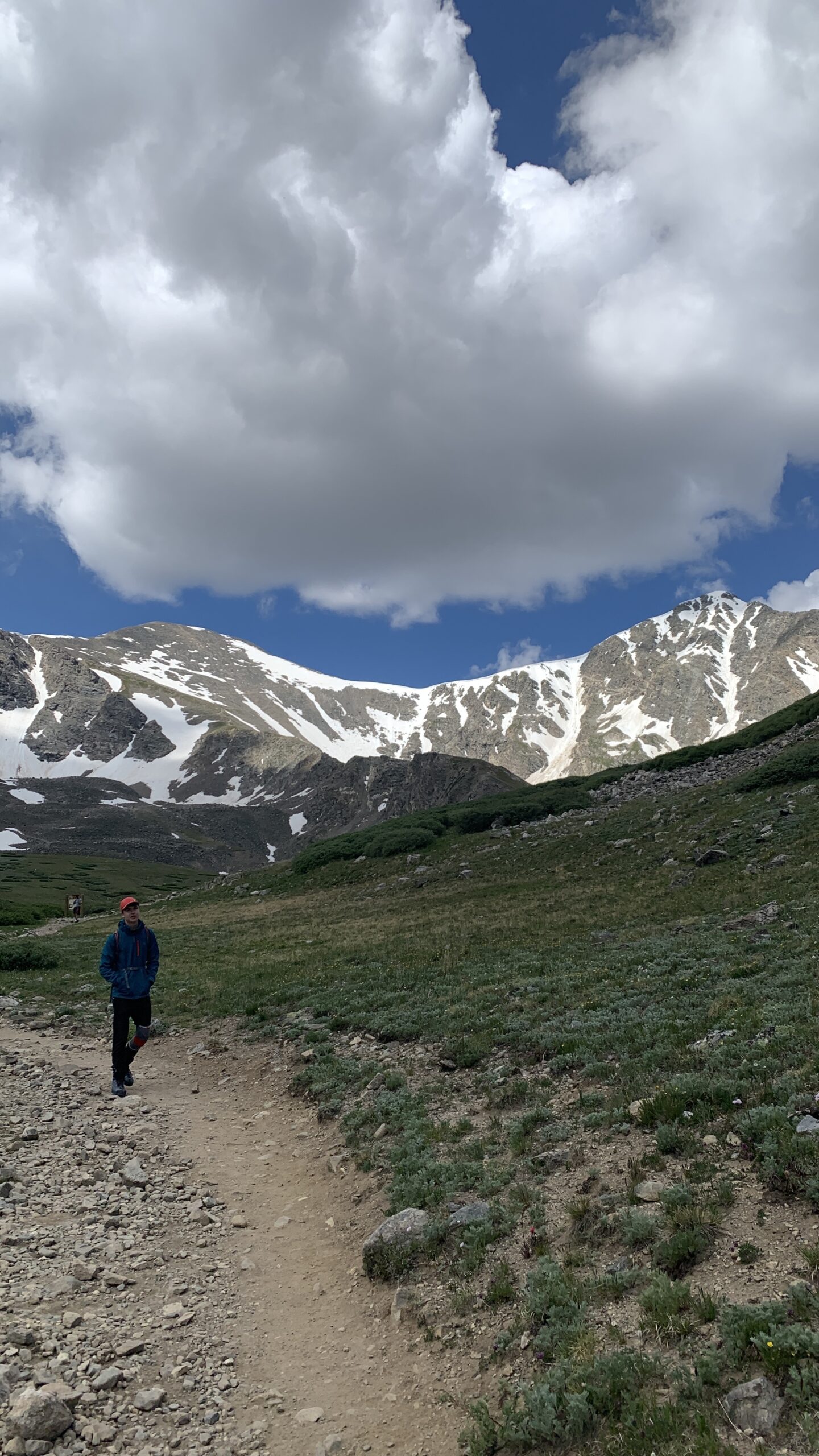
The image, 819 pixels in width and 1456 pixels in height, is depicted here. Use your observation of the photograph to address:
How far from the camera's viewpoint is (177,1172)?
35.9 feet

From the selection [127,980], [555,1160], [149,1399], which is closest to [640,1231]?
[555,1160]

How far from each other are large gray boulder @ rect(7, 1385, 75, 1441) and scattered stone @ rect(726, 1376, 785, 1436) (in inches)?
210

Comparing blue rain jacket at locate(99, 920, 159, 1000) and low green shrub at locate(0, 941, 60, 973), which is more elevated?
blue rain jacket at locate(99, 920, 159, 1000)

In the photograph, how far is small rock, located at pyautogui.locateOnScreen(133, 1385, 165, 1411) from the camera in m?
6.12

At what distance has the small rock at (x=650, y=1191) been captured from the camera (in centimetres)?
782

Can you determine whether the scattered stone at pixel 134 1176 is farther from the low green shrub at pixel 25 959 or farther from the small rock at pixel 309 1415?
the low green shrub at pixel 25 959

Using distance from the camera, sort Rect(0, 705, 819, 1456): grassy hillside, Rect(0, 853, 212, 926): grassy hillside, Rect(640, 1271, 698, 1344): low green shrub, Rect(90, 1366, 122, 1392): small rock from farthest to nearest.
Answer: Rect(0, 853, 212, 926): grassy hillside < Rect(90, 1366, 122, 1392): small rock < Rect(640, 1271, 698, 1344): low green shrub < Rect(0, 705, 819, 1456): grassy hillside

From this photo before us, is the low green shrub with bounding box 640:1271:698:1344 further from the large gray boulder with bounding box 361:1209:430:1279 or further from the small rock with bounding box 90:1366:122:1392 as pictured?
the small rock with bounding box 90:1366:122:1392

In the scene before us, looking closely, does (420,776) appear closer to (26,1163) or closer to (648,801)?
(648,801)

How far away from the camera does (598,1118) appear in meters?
→ 9.89

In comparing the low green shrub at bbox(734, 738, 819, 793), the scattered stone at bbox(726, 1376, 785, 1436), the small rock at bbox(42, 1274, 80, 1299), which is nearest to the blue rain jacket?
the small rock at bbox(42, 1274, 80, 1299)

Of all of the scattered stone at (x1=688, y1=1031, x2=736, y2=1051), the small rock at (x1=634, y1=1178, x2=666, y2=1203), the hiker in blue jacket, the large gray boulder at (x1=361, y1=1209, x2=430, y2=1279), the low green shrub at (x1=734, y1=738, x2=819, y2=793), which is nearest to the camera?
the small rock at (x1=634, y1=1178, x2=666, y2=1203)

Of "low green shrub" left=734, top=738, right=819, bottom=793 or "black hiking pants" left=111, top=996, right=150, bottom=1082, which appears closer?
"black hiking pants" left=111, top=996, right=150, bottom=1082

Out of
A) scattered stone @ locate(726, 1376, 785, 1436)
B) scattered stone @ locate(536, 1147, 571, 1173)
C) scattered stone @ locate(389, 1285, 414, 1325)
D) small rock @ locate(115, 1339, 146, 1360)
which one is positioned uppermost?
scattered stone @ locate(726, 1376, 785, 1436)
